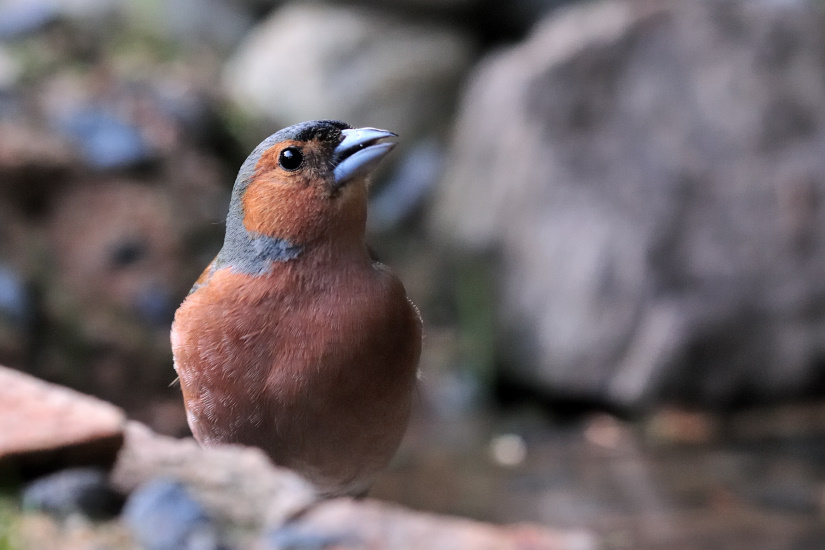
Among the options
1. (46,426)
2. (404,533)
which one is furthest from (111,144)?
(404,533)

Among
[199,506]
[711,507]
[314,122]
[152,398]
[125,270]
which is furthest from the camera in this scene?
[711,507]

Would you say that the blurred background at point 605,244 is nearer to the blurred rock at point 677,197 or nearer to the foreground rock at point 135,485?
the blurred rock at point 677,197

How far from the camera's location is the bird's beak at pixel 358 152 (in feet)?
2.28

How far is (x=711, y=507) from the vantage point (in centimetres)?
710

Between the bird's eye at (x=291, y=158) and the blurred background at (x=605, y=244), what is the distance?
5508 mm

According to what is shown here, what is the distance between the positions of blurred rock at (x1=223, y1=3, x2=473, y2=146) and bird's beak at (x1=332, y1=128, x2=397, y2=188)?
330 cm

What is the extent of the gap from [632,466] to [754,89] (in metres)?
3.21

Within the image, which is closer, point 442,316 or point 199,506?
point 199,506

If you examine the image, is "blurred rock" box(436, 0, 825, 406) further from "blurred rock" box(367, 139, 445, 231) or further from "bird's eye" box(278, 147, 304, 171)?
"bird's eye" box(278, 147, 304, 171)

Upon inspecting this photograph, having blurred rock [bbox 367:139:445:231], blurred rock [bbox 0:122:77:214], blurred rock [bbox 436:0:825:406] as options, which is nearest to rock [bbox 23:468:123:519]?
blurred rock [bbox 367:139:445:231]

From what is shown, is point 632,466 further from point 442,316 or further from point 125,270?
point 125,270

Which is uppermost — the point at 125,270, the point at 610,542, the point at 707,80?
the point at 707,80

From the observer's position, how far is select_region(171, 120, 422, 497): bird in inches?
29.0

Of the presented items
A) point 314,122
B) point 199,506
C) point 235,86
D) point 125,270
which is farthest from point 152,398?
point 314,122
